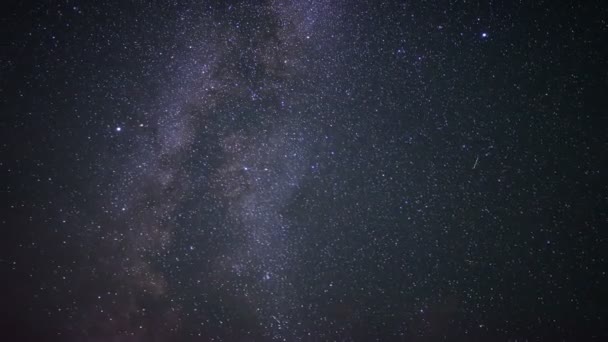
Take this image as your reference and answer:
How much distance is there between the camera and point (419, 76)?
2.27 m

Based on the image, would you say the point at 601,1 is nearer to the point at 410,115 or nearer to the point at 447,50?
the point at 447,50

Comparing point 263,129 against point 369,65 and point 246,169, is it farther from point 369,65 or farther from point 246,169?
point 369,65

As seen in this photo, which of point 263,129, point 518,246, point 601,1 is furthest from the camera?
point 518,246

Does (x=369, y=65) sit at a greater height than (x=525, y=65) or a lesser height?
greater

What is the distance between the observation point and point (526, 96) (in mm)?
2297

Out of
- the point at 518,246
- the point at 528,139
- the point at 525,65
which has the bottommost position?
the point at 518,246

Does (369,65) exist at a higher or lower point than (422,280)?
higher

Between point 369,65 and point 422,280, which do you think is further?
point 422,280

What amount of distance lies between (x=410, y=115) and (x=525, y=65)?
89 centimetres

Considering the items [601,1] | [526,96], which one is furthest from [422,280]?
[601,1]

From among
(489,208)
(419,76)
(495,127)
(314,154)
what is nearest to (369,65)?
(419,76)

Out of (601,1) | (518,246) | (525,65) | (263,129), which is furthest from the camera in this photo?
(518,246)

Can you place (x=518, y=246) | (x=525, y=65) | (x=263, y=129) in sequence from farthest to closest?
(x=518, y=246)
(x=263, y=129)
(x=525, y=65)

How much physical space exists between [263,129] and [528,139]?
2.07 m
